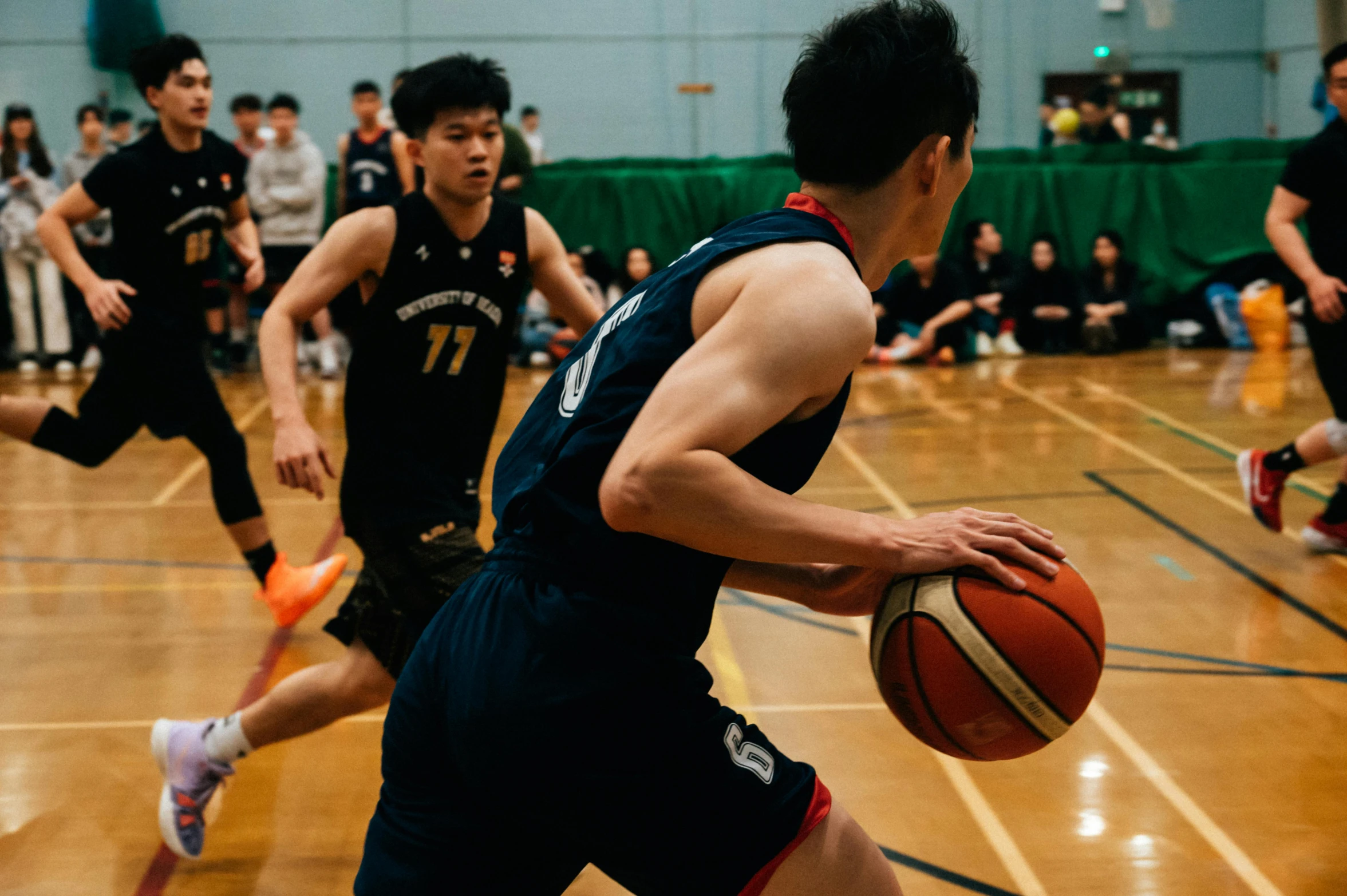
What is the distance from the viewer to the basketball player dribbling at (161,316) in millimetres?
4777

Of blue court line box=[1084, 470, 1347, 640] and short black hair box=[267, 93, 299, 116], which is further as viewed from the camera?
short black hair box=[267, 93, 299, 116]

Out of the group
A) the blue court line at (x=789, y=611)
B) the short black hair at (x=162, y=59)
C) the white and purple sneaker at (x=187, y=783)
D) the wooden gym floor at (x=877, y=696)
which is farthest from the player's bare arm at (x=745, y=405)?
the short black hair at (x=162, y=59)

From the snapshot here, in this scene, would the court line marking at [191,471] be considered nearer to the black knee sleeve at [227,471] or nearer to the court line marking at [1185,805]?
the black knee sleeve at [227,471]

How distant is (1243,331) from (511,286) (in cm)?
1031

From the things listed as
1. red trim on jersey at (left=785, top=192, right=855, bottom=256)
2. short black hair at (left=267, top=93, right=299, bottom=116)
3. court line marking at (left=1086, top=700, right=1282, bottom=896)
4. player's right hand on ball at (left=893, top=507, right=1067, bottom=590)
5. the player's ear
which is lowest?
court line marking at (left=1086, top=700, right=1282, bottom=896)

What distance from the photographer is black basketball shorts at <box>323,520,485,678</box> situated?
3066 millimetres

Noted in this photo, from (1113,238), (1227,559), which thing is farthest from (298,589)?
(1113,238)

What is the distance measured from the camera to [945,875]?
300 centimetres

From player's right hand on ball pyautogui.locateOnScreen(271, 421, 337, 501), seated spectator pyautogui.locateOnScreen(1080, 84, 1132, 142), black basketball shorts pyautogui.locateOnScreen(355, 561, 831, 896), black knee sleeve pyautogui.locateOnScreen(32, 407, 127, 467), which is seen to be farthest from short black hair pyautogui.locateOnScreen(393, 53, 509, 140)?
→ seated spectator pyautogui.locateOnScreen(1080, 84, 1132, 142)

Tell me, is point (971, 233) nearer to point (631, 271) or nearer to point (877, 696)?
point (631, 271)

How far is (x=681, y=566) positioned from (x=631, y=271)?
1023 cm

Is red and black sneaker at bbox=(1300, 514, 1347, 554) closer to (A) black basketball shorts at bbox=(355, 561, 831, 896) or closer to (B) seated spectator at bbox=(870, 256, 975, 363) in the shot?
(A) black basketball shorts at bbox=(355, 561, 831, 896)

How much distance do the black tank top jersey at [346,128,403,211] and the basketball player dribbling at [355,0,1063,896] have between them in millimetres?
9695

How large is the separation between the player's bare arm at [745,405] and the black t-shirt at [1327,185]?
14.0 feet
